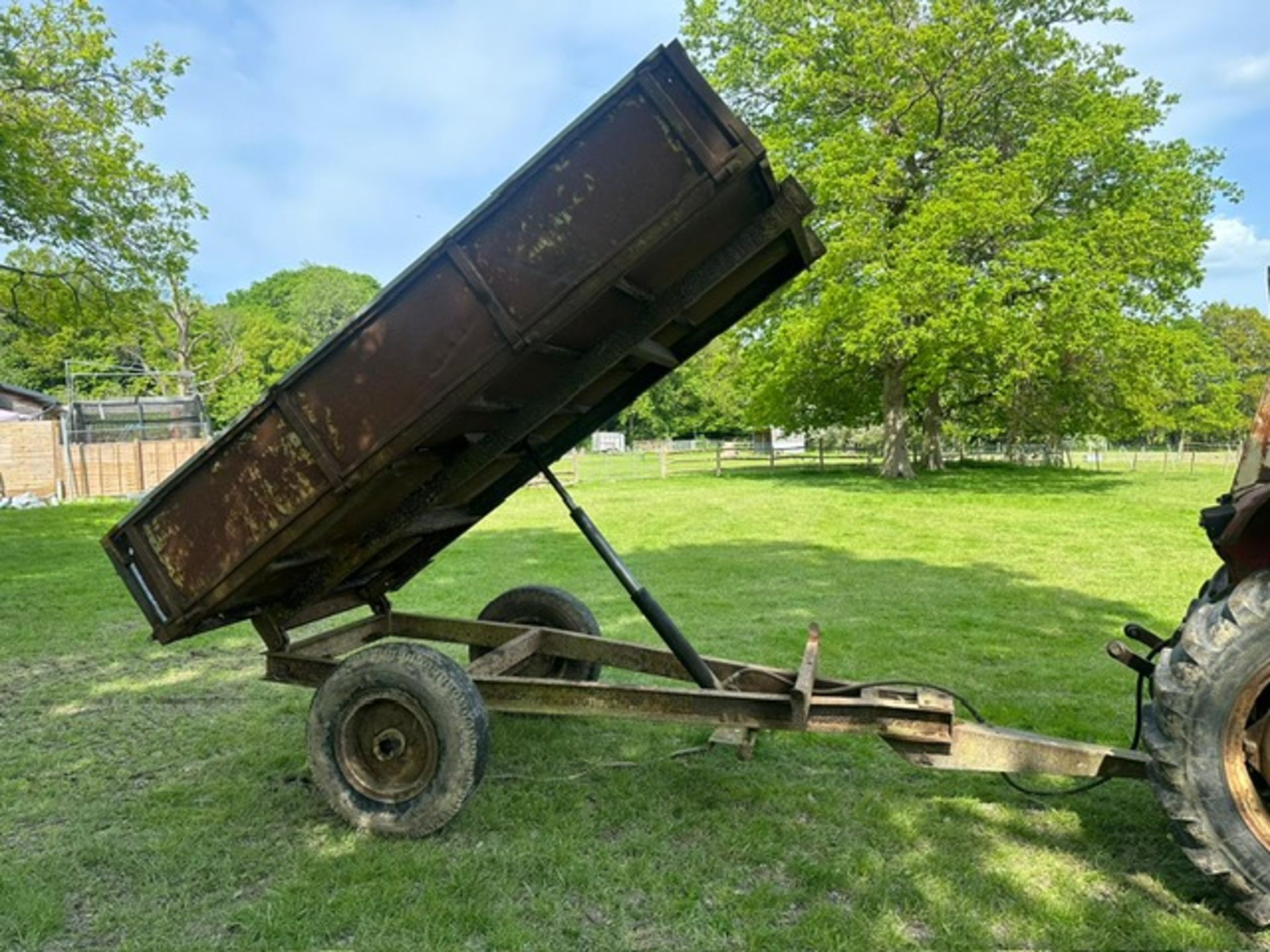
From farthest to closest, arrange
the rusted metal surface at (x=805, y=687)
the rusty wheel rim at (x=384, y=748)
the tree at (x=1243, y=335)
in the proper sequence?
the tree at (x=1243, y=335)
the rusty wheel rim at (x=384, y=748)
the rusted metal surface at (x=805, y=687)

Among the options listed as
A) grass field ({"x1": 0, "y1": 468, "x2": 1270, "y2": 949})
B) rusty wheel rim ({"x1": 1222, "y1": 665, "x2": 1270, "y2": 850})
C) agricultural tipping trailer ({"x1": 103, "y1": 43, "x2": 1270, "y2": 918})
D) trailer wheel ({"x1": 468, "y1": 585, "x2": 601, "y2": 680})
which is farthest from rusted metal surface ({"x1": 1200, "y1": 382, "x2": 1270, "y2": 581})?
trailer wheel ({"x1": 468, "y1": 585, "x2": 601, "y2": 680})

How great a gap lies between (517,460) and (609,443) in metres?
62.2

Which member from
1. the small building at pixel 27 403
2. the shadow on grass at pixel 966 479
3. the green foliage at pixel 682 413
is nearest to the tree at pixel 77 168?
the small building at pixel 27 403

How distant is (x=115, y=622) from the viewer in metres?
7.91

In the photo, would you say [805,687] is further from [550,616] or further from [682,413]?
[682,413]

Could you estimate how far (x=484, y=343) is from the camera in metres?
2.99

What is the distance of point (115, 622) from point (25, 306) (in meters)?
13.3

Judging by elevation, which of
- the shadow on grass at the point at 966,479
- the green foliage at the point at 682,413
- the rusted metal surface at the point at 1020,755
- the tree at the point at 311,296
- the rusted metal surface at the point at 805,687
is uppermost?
the tree at the point at 311,296

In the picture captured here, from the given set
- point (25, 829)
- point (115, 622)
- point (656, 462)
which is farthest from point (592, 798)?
point (656, 462)

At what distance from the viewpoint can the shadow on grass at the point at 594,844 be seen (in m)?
2.89

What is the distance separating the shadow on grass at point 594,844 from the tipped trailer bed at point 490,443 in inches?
14.3

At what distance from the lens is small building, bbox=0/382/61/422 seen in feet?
94.7

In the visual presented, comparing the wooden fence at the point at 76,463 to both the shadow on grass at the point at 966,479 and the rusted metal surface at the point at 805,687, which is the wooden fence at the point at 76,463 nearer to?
the shadow on grass at the point at 966,479

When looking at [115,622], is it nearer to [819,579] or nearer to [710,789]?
[710,789]
